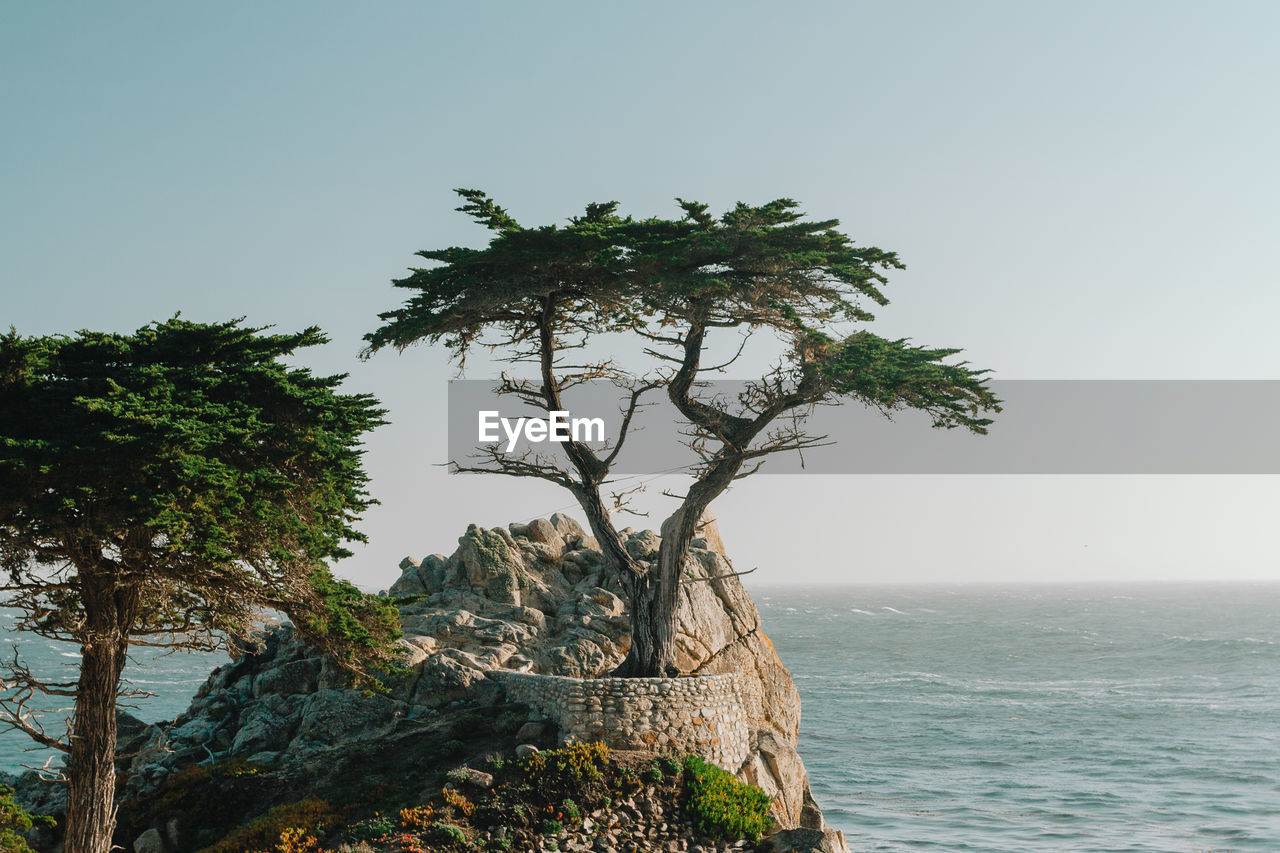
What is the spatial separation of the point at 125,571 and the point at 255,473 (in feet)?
9.31

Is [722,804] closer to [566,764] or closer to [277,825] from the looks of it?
[566,764]

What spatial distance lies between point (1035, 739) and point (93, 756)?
4387cm

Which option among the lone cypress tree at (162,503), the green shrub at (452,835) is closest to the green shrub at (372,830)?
the green shrub at (452,835)

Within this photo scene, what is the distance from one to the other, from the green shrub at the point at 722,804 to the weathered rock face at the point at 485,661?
4.98 feet

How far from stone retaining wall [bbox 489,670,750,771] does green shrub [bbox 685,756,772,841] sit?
1.96 ft

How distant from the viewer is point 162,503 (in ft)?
48.9

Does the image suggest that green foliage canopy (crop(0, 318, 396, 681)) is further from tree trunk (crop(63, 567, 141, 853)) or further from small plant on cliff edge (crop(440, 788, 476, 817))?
small plant on cliff edge (crop(440, 788, 476, 817))

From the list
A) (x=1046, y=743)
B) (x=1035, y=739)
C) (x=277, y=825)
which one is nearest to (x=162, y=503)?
(x=277, y=825)

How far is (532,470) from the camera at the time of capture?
22.8 m

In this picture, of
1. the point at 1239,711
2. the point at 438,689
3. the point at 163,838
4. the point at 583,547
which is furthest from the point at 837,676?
the point at 163,838

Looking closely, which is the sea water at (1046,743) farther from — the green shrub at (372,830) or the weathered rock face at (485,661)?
the green shrub at (372,830)

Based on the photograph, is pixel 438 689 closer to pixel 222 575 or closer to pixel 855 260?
pixel 222 575

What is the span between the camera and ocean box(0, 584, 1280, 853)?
107ft

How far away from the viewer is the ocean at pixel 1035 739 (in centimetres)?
3259
